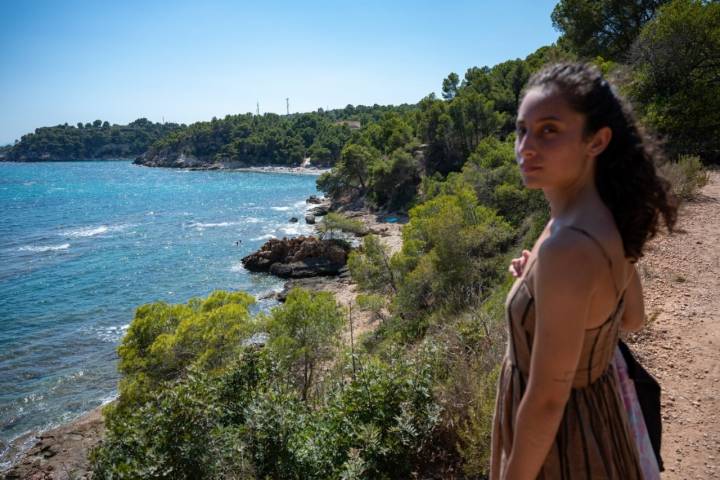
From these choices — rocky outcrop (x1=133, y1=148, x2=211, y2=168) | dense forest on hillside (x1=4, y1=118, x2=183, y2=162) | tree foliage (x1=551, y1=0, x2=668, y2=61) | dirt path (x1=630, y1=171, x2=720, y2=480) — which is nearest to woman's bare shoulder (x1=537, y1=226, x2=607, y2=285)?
dirt path (x1=630, y1=171, x2=720, y2=480)

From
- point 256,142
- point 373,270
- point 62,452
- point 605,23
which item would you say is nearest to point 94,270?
point 62,452

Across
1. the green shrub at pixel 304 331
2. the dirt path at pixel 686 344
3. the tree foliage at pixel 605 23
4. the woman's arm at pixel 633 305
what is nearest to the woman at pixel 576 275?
the woman's arm at pixel 633 305

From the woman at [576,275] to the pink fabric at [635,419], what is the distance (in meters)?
0.08

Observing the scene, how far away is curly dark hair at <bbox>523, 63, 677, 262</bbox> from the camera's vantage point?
1.33m

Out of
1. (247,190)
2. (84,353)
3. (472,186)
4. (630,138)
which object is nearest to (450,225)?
(472,186)

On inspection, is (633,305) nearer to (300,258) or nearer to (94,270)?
(300,258)

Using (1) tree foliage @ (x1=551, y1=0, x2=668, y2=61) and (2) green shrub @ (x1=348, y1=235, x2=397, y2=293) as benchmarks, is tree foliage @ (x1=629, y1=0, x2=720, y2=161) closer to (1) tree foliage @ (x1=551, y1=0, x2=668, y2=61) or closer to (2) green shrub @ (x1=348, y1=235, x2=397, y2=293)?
(1) tree foliage @ (x1=551, y1=0, x2=668, y2=61)

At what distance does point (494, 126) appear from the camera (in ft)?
141

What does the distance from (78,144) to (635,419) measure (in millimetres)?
187990

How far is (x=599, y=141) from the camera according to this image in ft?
4.39

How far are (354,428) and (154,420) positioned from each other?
112 inches

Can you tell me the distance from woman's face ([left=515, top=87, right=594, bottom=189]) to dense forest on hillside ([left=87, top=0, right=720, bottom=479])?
45 cm

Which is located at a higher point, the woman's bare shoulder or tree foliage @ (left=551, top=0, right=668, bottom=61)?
tree foliage @ (left=551, top=0, right=668, bottom=61)

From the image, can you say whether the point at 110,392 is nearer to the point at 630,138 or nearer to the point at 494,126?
the point at 630,138
